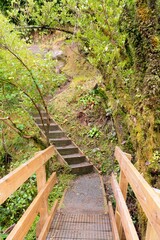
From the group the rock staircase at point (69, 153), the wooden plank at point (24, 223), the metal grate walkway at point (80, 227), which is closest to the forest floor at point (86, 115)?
the rock staircase at point (69, 153)

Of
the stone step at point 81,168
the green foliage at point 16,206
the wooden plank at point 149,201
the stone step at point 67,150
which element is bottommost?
the green foliage at point 16,206

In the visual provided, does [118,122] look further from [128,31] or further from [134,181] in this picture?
[134,181]

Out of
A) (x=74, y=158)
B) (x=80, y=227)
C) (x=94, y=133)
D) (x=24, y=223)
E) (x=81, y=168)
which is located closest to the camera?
(x=24, y=223)

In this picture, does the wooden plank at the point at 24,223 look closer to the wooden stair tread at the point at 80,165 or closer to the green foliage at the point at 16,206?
the green foliage at the point at 16,206

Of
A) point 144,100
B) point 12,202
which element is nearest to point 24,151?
point 12,202

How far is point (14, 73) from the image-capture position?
11.0 feet

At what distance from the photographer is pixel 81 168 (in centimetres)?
493

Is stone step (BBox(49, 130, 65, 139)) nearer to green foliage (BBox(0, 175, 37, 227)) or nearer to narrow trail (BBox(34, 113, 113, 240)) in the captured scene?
narrow trail (BBox(34, 113, 113, 240))

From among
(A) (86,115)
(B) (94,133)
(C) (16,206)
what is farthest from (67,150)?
(C) (16,206)

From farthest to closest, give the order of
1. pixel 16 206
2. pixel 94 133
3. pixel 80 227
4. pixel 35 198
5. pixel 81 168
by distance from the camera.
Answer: pixel 94 133 < pixel 81 168 < pixel 16 206 < pixel 80 227 < pixel 35 198

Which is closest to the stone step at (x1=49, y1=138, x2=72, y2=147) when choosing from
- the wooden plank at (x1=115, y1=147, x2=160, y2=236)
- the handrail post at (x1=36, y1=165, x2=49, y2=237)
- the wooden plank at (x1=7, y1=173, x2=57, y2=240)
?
the handrail post at (x1=36, y1=165, x2=49, y2=237)

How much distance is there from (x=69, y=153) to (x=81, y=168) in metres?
0.64

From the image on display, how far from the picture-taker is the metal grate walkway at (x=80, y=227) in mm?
2529

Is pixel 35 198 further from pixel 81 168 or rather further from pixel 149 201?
pixel 81 168
